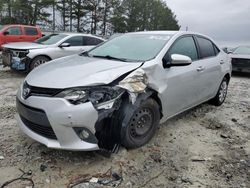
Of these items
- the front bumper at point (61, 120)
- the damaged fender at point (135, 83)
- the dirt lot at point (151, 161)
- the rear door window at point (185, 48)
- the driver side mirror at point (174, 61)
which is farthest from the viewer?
the rear door window at point (185, 48)

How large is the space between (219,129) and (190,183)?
1.85 metres

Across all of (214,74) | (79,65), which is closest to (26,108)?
(79,65)

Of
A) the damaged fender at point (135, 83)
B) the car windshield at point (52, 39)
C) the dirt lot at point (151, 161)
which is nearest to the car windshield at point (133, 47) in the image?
the damaged fender at point (135, 83)

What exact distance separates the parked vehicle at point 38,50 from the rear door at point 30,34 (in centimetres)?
556

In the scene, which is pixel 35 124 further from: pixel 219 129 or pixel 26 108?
pixel 219 129

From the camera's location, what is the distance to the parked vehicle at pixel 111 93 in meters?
2.96

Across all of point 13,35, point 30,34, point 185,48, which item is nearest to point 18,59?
point 185,48

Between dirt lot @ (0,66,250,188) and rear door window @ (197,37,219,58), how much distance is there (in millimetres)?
1342

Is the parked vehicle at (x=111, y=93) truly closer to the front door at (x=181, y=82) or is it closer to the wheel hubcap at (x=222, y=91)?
the front door at (x=181, y=82)

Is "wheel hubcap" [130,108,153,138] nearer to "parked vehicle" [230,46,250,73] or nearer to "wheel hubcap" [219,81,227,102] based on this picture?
"wheel hubcap" [219,81,227,102]

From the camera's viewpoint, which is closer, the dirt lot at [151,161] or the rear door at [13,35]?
the dirt lot at [151,161]

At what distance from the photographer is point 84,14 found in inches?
1313

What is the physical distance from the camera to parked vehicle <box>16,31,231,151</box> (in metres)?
2.96

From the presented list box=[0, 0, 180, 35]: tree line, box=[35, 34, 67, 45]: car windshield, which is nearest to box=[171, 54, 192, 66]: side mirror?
box=[35, 34, 67, 45]: car windshield
